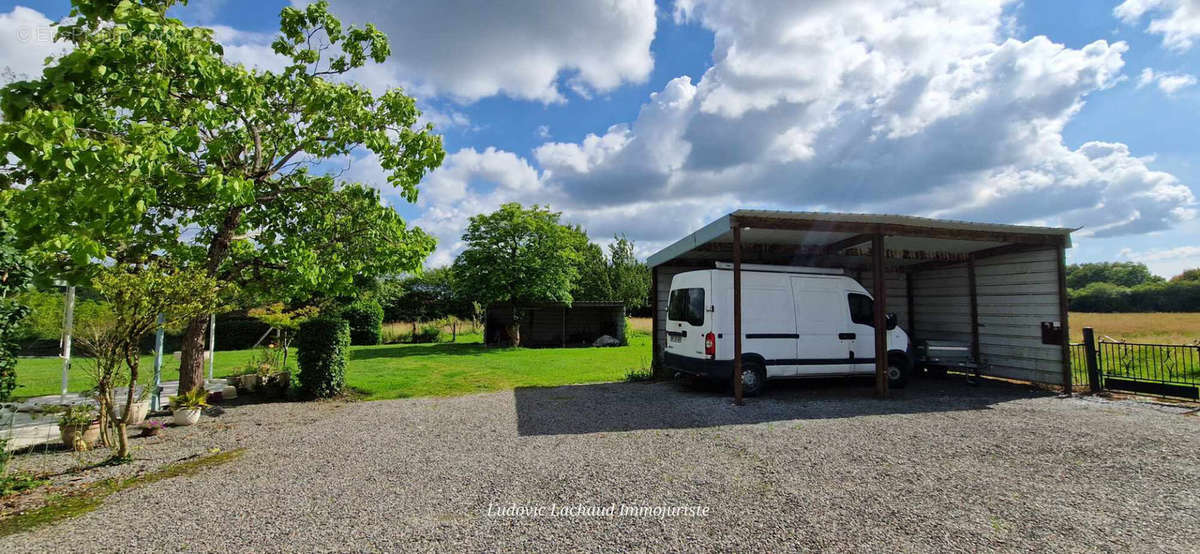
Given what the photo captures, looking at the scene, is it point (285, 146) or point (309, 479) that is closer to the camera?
point (309, 479)

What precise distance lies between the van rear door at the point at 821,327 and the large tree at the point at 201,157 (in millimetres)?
6798

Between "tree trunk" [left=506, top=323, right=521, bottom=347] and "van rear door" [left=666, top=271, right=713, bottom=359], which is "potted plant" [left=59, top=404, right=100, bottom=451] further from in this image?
"tree trunk" [left=506, top=323, right=521, bottom=347]

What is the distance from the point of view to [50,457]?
5.50 metres

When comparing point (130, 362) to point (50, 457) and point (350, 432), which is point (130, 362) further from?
point (350, 432)

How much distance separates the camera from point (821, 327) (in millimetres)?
9000

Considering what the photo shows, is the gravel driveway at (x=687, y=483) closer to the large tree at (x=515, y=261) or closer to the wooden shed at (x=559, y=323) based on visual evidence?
the large tree at (x=515, y=261)

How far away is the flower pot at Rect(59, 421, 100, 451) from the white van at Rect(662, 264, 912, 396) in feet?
26.3

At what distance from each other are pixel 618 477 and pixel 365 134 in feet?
22.5

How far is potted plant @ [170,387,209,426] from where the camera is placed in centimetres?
696

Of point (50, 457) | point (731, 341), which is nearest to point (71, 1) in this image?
point (50, 457)

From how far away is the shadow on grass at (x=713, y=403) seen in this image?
6.97 m

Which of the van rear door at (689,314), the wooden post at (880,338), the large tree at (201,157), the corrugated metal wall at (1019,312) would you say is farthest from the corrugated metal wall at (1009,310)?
the large tree at (201,157)

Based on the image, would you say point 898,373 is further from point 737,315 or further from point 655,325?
point 655,325

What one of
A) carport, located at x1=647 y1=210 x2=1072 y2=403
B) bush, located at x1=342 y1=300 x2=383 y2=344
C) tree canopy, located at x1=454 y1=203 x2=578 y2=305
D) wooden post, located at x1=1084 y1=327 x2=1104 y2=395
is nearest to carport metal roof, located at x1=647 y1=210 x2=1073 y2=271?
carport, located at x1=647 y1=210 x2=1072 y2=403
